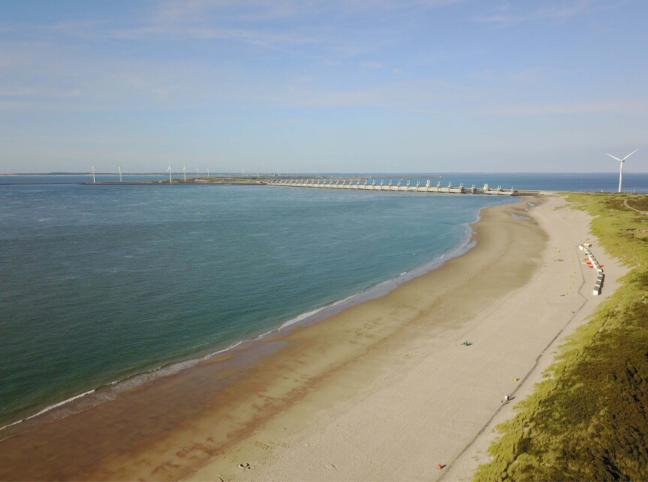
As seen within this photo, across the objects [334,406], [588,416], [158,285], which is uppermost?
[588,416]

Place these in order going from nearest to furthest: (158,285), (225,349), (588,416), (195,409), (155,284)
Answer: (588,416) < (195,409) < (225,349) < (158,285) < (155,284)

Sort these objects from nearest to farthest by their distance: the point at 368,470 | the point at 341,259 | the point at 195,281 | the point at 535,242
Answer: the point at 368,470 < the point at 195,281 < the point at 341,259 < the point at 535,242

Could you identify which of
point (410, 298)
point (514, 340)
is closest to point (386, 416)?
point (514, 340)

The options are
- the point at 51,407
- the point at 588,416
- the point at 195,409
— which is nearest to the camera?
the point at 588,416

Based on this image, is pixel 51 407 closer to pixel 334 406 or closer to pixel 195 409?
pixel 195 409

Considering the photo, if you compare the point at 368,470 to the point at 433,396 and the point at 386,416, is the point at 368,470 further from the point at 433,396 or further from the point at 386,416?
the point at 433,396

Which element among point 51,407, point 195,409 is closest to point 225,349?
point 195,409

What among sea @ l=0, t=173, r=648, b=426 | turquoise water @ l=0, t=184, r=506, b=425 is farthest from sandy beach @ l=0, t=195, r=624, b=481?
turquoise water @ l=0, t=184, r=506, b=425

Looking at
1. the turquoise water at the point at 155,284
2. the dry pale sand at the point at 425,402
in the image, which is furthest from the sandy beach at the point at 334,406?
the turquoise water at the point at 155,284
